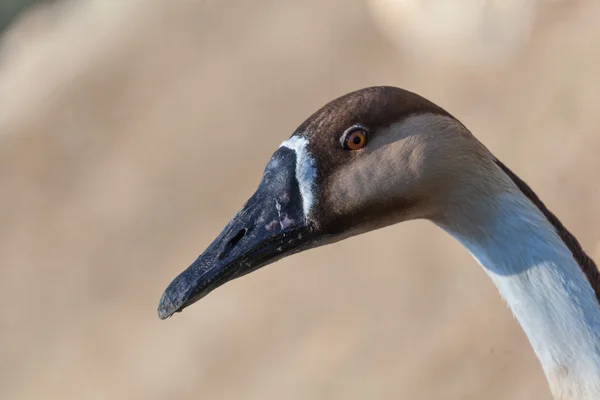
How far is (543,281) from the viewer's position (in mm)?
2338

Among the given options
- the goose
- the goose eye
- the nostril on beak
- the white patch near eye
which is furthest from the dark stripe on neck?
the nostril on beak

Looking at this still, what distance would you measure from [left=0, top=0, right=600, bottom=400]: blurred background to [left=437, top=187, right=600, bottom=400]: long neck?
244 centimetres

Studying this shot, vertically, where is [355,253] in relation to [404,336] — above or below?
above

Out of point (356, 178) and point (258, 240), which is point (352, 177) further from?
point (258, 240)

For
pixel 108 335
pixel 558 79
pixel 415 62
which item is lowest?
pixel 108 335

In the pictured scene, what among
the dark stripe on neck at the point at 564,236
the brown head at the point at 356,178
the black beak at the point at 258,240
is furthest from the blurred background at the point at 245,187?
the black beak at the point at 258,240

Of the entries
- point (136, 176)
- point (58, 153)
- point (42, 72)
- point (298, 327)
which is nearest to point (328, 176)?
point (298, 327)

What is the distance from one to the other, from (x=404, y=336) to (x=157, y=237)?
3.43m

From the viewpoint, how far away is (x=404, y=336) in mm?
5539

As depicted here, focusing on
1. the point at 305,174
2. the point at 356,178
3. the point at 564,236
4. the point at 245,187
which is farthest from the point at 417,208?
the point at 245,187

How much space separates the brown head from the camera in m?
2.37

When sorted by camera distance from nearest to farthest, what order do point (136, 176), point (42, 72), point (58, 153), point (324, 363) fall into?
point (324, 363) < point (136, 176) < point (58, 153) < point (42, 72)

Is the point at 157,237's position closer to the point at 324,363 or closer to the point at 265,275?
the point at 265,275

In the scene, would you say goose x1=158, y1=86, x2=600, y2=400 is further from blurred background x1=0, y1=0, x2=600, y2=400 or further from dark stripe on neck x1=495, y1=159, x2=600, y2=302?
blurred background x1=0, y1=0, x2=600, y2=400
